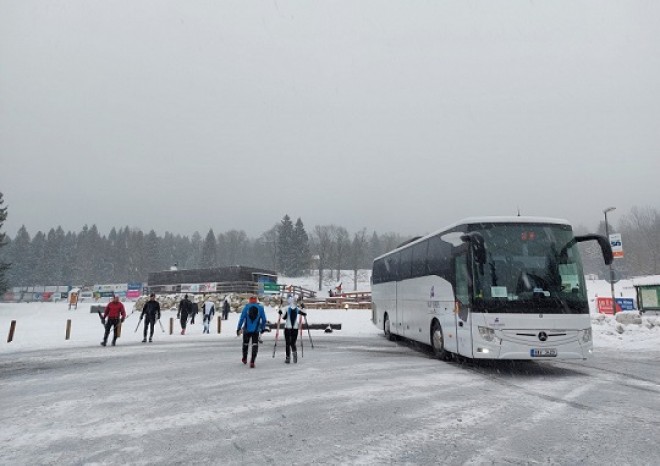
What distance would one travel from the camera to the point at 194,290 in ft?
129

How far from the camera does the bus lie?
8695 mm

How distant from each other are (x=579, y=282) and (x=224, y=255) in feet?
427

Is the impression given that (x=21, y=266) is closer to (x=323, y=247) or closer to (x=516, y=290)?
(x=323, y=247)

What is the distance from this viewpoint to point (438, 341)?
11.3 metres

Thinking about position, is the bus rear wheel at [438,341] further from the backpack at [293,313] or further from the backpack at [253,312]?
the backpack at [253,312]

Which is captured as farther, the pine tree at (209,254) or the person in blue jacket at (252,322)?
the pine tree at (209,254)

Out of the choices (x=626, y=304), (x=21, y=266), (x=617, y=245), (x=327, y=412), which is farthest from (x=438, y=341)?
(x=21, y=266)

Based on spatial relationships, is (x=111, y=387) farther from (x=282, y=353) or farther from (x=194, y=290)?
(x=194, y=290)

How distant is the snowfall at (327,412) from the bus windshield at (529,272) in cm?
161

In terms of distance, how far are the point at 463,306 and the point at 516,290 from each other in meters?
1.24

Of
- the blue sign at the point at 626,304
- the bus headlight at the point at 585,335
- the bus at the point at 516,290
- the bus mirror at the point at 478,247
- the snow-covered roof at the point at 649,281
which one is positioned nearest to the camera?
the bus at the point at 516,290

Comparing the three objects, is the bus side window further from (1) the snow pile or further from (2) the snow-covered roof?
(2) the snow-covered roof

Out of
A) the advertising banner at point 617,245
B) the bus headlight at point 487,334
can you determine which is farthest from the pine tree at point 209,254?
the bus headlight at point 487,334

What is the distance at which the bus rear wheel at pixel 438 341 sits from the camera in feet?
36.1
